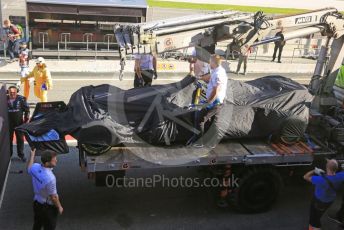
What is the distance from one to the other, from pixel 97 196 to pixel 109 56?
12.9 m

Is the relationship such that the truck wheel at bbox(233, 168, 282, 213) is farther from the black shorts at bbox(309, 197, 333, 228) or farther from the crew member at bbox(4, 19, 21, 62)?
the crew member at bbox(4, 19, 21, 62)

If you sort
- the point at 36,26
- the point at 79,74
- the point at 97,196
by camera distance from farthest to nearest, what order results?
the point at 36,26
the point at 79,74
the point at 97,196

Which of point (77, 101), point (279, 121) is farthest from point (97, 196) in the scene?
point (279, 121)

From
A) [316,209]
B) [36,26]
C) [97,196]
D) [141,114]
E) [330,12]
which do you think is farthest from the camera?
[36,26]

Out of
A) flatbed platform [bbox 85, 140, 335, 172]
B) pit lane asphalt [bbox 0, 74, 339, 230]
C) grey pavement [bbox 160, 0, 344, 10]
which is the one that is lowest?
pit lane asphalt [bbox 0, 74, 339, 230]

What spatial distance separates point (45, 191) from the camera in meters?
5.39

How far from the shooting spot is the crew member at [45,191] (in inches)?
211

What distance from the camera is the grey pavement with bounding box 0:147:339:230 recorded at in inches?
263

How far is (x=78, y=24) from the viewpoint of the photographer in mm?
19969

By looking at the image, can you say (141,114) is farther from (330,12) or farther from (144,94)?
(330,12)

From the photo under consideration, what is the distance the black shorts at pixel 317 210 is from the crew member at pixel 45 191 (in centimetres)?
345

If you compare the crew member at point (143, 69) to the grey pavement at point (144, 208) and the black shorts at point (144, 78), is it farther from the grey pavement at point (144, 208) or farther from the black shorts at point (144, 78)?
the grey pavement at point (144, 208)

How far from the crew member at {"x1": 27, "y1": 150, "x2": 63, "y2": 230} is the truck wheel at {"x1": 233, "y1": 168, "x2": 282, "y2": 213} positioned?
110 inches

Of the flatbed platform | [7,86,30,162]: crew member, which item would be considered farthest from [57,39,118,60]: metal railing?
the flatbed platform
